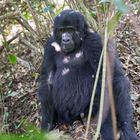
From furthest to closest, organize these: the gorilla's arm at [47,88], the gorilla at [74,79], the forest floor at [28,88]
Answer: the forest floor at [28,88]
the gorilla's arm at [47,88]
the gorilla at [74,79]

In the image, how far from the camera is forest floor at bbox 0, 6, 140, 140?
4.32m

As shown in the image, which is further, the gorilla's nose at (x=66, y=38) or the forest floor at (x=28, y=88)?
the forest floor at (x=28, y=88)

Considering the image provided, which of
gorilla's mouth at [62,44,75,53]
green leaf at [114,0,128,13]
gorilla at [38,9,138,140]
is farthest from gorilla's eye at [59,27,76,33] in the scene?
green leaf at [114,0,128,13]

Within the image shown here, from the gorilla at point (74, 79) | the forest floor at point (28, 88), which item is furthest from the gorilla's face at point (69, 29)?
the forest floor at point (28, 88)

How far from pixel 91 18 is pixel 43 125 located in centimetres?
135

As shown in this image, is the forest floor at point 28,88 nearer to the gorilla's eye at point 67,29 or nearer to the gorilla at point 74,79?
the gorilla at point 74,79

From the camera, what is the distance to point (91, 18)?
15.0ft

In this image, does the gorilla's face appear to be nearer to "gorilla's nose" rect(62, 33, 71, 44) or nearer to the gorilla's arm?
"gorilla's nose" rect(62, 33, 71, 44)

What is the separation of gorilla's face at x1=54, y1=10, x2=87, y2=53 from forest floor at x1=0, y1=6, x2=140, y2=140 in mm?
681

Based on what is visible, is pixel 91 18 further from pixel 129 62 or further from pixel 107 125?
pixel 107 125

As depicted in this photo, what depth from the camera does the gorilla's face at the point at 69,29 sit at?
3.70m

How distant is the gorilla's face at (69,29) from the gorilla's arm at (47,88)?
23 cm

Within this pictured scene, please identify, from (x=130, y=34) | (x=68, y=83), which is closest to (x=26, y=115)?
(x=68, y=83)

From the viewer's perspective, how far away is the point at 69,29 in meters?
3.74
